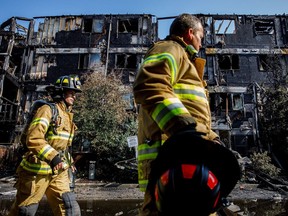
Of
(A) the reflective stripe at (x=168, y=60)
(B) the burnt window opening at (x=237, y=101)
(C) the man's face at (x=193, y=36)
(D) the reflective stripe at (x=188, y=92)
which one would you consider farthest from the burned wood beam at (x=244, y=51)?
(A) the reflective stripe at (x=168, y=60)

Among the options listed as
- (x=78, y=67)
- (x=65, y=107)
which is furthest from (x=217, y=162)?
(x=78, y=67)

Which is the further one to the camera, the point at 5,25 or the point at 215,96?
the point at 5,25

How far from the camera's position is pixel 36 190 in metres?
2.92

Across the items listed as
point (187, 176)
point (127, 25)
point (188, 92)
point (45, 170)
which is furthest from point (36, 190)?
point (127, 25)

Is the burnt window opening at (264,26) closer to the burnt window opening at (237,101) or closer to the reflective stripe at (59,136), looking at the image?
the burnt window opening at (237,101)

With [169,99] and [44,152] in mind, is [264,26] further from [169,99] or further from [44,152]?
[169,99]

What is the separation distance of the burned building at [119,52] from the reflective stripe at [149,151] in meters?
18.2

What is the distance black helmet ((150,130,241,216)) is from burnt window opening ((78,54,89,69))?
20826 mm

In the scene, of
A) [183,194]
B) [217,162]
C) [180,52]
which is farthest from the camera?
[180,52]

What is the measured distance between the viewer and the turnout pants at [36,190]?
2.81 meters

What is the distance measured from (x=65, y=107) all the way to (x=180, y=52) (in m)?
2.40

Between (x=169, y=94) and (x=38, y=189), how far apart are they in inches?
89.3

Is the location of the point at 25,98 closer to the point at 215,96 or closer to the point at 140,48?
the point at 140,48

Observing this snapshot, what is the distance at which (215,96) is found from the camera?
66.5 ft
